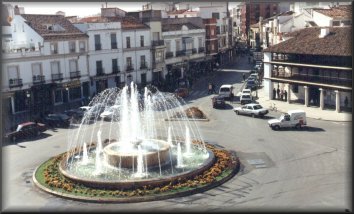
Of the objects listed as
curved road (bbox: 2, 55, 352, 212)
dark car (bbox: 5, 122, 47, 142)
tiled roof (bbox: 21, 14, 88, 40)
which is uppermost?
tiled roof (bbox: 21, 14, 88, 40)

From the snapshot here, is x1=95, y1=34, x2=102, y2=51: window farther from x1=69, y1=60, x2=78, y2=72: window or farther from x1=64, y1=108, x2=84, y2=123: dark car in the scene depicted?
x1=64, y1=108, x2=84, y2=123: dark car

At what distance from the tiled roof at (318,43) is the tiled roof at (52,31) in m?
25.1

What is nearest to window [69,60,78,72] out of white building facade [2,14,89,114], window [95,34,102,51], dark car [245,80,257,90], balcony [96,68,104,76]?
white building facade [2,14,89,114]

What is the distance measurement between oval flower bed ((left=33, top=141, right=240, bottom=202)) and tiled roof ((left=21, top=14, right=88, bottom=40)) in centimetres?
2859

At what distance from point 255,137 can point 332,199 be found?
47.4ft

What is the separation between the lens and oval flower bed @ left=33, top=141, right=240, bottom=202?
26.4m

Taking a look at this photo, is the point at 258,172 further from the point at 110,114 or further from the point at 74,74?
the point at 74,74

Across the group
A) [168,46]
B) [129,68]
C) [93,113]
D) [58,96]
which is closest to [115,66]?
[129,68]

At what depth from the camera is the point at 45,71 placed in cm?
5528

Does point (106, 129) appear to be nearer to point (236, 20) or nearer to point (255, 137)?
point (255, 137)

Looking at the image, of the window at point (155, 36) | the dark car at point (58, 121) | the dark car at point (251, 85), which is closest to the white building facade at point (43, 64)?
the dark car at point (58, 121)

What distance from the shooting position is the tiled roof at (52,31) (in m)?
56.0

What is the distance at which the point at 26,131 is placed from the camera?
42125 millimetres

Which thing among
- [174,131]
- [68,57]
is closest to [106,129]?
[174,131]
